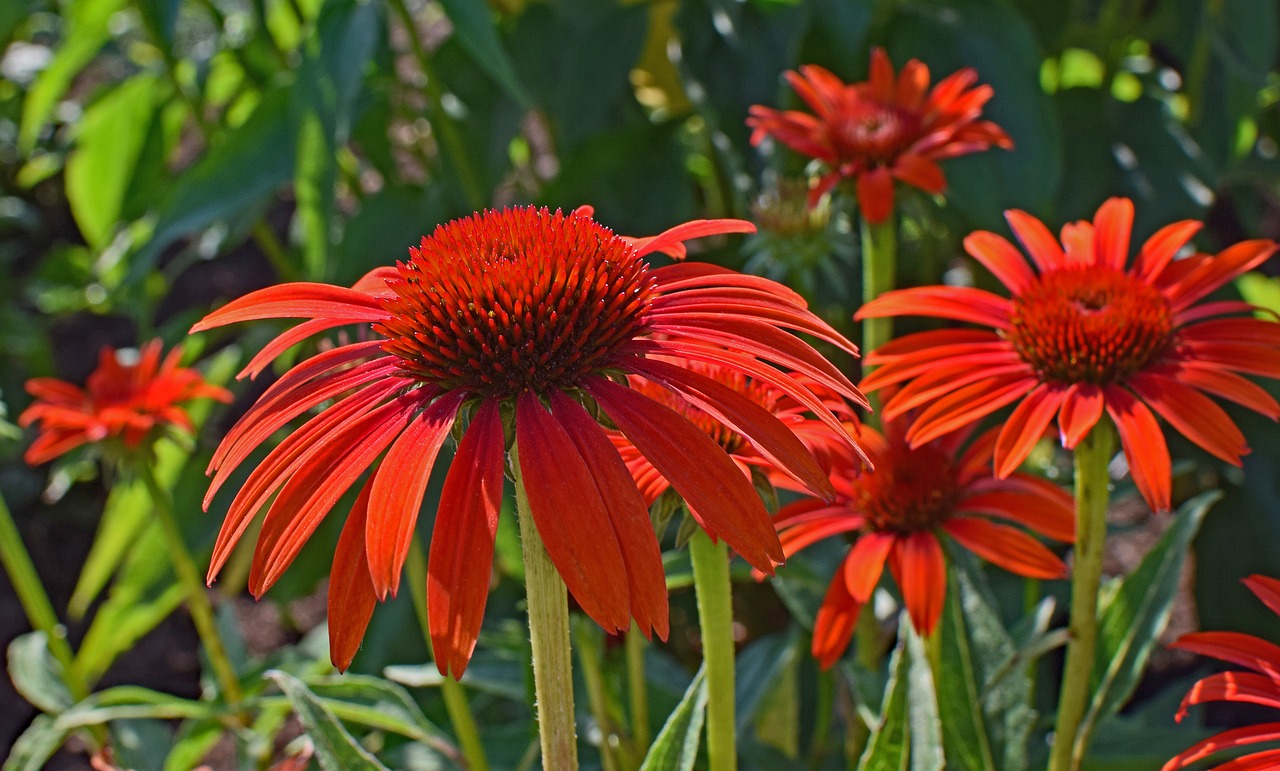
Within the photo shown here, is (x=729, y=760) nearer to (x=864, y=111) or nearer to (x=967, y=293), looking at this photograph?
(x=967, y=293)

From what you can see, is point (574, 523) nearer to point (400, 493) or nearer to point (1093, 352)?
point (400, 493)

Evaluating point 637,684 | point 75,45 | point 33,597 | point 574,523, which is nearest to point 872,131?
point 637,684

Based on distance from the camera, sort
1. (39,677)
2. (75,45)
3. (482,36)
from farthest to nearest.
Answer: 1. (75,45)
2. (39,677)
3. (482,36)

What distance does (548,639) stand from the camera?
49 cm

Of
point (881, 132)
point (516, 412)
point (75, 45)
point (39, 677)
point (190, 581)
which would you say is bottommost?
point (39, 677)

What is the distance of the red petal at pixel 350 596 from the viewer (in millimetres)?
448

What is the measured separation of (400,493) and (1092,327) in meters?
0.38

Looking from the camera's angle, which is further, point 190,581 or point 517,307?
point 190,581

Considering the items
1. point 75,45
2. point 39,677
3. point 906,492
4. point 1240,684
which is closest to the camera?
point 1240,684

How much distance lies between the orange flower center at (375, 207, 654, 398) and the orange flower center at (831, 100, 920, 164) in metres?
0.34

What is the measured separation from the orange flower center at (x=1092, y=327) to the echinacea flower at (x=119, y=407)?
2.19 ft

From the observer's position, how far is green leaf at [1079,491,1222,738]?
2.46 ft

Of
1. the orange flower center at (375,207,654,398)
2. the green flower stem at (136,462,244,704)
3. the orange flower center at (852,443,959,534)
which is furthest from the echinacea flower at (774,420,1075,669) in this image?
the green flower stem at (136,462,244,704)

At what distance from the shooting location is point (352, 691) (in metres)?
0.89
